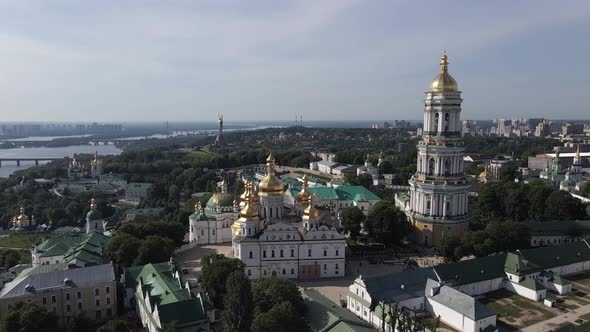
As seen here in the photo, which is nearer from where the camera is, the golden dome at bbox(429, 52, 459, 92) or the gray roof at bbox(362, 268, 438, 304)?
the gray roof at bbox(362, 268, 438, 304)

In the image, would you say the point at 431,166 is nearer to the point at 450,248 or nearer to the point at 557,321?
the point at 450,248

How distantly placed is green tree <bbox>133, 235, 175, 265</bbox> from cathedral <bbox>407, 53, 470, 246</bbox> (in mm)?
22598

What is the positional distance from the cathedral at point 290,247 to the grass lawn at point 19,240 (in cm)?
2626

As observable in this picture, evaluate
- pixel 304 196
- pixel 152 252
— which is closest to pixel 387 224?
pixel 304 196

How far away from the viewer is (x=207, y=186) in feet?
243

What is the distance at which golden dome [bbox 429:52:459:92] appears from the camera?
4047 centimetres

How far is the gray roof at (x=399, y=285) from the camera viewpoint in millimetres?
26641

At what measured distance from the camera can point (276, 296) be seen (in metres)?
23.8

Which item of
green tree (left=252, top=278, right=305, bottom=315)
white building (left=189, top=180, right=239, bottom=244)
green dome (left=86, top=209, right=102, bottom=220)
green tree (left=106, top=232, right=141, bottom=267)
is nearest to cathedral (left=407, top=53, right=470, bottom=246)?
white building (left=189, top=180, right=239, bottom=244)

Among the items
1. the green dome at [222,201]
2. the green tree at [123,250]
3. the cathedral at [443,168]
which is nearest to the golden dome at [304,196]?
the green dome at [222,201]

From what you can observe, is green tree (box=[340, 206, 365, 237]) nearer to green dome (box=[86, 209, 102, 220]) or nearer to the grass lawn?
green dome (box=[86, 209, 102, 220])

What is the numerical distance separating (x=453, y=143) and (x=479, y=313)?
19.4m

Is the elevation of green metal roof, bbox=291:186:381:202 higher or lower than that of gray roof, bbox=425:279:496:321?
higher

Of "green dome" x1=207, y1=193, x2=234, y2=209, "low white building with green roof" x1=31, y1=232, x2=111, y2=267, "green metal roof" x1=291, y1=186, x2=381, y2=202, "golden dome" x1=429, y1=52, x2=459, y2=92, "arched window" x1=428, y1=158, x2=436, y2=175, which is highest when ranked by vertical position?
"golden dome" x1=429, y1=52, x2=459, y2=92
